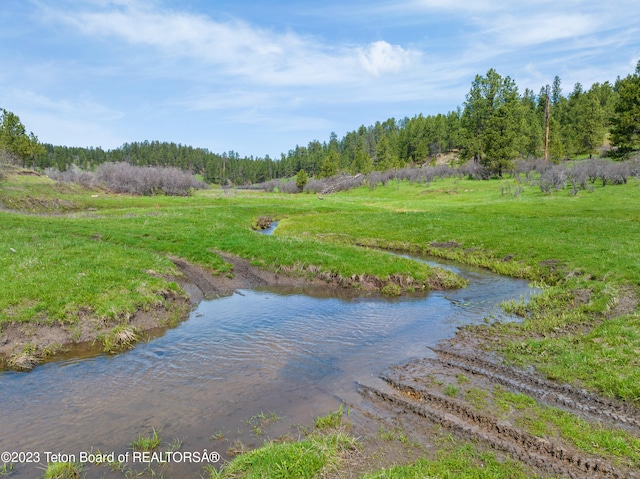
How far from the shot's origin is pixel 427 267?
22.4 m

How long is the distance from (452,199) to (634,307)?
48.1 metres

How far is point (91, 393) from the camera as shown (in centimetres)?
970

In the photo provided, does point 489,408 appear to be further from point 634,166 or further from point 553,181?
point 634,166

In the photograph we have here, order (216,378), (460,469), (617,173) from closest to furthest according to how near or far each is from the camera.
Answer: (460,469), (216,378), (617,173)

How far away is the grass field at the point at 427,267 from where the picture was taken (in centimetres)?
1116

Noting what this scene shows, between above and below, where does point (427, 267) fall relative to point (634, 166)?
below

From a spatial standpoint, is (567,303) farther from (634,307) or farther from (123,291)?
(123,291)

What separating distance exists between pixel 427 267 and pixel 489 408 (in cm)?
1412

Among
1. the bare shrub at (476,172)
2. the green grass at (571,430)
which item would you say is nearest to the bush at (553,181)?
the bare shrub at (476,172)

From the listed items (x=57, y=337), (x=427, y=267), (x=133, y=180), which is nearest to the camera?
(x=57, y=337)

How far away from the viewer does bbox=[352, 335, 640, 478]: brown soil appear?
6.96m

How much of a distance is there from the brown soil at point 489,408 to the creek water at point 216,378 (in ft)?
3.12

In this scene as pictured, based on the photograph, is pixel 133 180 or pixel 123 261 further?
pixel 133 180

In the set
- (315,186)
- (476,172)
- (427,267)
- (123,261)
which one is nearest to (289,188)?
(315,186)
